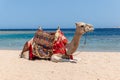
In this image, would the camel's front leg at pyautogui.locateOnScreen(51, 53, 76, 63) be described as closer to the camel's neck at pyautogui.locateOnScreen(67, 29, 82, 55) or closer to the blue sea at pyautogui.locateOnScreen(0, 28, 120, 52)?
the camel's neck at pyautogui.locateOnScreen(67, 29, 82, 55)

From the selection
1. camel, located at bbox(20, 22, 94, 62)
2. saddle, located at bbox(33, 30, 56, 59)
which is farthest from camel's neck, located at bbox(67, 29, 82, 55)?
saddle, located at bbox(33, 30, 56, 59)

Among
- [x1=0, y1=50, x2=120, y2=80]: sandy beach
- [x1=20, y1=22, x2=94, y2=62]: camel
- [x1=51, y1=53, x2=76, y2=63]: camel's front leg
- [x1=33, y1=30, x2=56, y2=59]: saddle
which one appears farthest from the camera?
[x1=33, y1=30, x2=56, y2=59]: saddle

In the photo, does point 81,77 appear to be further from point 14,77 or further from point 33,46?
point 33,46

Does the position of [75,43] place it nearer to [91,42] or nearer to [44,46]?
[44,46]

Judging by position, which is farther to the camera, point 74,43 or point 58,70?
point 74,43

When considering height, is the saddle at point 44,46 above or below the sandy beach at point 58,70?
above

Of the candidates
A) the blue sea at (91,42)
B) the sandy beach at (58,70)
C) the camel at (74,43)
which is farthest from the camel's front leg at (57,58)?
the blue sea at (91,42)

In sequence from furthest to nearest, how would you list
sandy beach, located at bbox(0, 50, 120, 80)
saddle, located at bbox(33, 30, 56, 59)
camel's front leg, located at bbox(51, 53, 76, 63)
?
saddle, located at bbox(33, 30, 56, 59) → camel's front leg, located at bbox(51, 53, 76, 63) → sandy beach, located at bbox(0, 50, 120, 80)

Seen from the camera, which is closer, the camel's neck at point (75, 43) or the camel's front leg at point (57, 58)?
the camel's neck at point (75, 43)

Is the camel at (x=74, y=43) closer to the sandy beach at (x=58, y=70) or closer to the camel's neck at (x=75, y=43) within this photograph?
the camel's neck at (x=75, y=43)

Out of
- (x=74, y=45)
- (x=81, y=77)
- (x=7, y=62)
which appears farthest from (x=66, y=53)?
(x=81, y=77)

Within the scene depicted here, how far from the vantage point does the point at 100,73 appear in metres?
6.32

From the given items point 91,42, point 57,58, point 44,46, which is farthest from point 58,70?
point 91,42

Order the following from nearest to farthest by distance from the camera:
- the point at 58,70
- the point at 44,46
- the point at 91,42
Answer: the point at 58,70
the point at 44,46
the point at 91,42
